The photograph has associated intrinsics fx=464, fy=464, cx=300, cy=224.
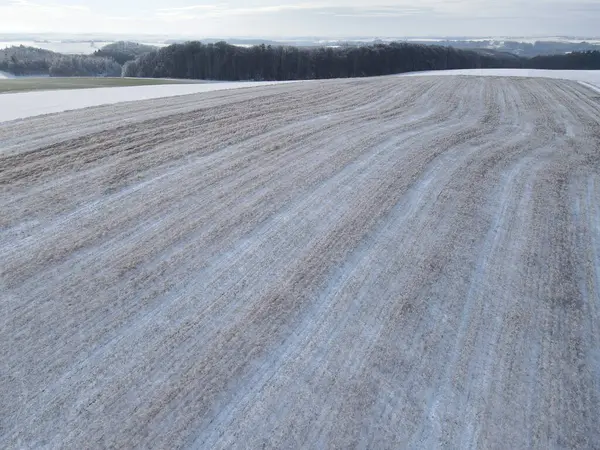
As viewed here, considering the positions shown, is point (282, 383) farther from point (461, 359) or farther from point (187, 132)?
point (187, 132)

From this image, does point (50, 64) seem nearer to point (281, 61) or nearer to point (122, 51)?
point (122, 51)

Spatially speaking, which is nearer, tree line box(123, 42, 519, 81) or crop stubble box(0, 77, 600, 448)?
crop stubble box(0, 77, 600, 448)

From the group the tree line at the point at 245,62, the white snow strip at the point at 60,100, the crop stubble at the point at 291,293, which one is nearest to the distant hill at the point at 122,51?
the tree line at the point at 245,62

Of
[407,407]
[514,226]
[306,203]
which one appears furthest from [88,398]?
[514,226]

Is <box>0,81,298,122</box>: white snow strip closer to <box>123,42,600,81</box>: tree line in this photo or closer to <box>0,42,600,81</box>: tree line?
<box>123,42,600,81</box>: tree line

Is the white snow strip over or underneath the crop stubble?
over

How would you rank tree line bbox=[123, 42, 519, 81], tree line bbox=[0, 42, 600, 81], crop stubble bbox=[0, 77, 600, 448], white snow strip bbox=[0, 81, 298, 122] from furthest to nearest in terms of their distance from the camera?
tree line bbox=[123, 42, 519, 81], tree line bbox=[0, 42, 600, 81], white snow strip bbox=[0, 81, 298, 122], crop stubble bbox=[0, 77, 600, 448]

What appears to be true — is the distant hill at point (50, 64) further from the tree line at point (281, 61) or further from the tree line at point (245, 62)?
the tree line at point (281, 61)

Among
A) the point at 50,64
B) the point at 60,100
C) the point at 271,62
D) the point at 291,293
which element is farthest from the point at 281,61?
the point at 291,293

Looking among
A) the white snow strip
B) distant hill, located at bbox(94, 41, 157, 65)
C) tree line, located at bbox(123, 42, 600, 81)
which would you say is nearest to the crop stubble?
the white snow strip
